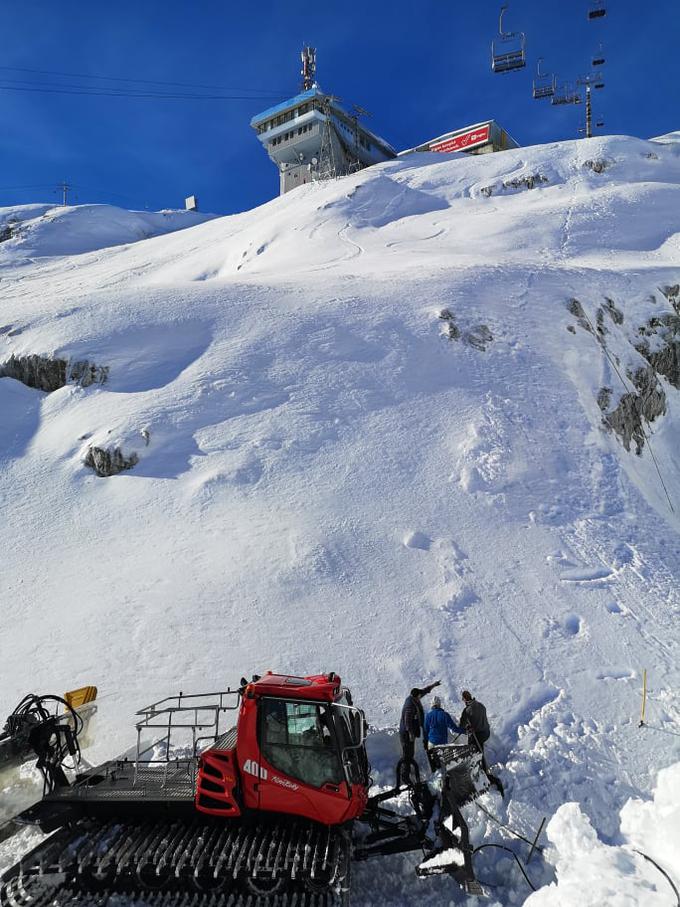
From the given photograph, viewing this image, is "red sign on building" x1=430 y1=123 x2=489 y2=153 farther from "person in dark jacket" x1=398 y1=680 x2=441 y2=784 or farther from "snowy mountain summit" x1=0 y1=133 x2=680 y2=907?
"person in dark jacket" x1=398 y1=680 x2=441 y2=784

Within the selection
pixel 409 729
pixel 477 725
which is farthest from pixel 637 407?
pixel 409 729

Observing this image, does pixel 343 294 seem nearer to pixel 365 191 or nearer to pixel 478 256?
pixel 478 256

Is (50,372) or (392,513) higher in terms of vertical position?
(50,372)

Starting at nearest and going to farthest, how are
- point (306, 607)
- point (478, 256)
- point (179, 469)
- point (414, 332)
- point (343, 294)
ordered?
point (306, 607)
point (179, 469)
point (414, 332)
point (343, 294)
point (478, 256)

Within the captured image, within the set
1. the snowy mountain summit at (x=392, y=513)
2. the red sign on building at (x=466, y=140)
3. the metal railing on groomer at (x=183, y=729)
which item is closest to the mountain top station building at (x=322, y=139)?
the red sign on building at (x=466, y=140)

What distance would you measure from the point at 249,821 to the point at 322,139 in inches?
3345

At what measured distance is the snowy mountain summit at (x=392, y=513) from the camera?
8.93m

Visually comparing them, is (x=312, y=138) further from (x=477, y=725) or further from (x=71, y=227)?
(x=477, y=725)

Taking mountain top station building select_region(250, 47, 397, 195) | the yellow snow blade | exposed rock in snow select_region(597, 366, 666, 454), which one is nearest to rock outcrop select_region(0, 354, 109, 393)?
the yellow snow blade

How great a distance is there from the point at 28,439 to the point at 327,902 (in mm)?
18103

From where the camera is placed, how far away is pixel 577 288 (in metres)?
26.7

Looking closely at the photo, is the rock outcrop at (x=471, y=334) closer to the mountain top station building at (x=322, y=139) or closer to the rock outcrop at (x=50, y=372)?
the rock outcrop at (x=50, y=372)

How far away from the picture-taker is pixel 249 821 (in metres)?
6.61

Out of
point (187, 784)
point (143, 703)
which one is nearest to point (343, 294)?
point (143, 703)
